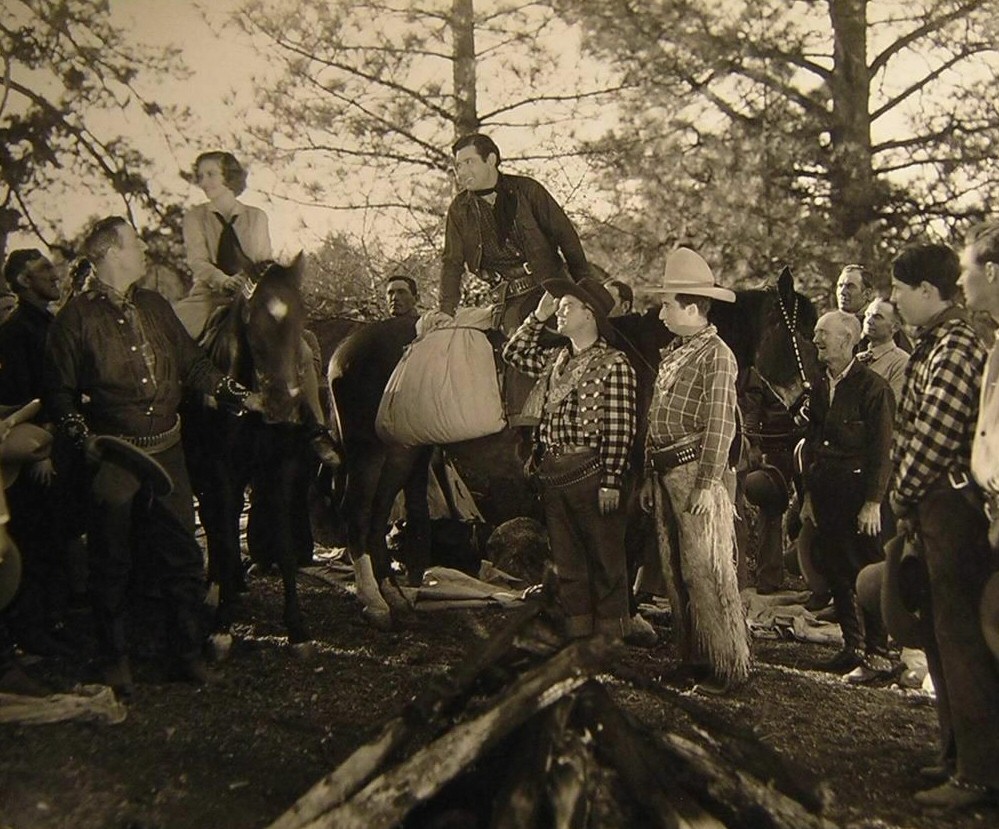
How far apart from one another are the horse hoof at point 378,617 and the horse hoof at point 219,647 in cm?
58

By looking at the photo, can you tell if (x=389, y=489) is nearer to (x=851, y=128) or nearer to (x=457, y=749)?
(x=457, y=749)

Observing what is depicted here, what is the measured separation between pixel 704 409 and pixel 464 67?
181 cm

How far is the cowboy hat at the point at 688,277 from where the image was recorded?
355cm

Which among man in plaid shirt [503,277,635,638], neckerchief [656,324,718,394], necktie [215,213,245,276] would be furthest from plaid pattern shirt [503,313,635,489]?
necktie [215,213,245,276]

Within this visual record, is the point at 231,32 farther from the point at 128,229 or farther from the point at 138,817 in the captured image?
the point at 138,817

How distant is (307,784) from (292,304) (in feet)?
6.34

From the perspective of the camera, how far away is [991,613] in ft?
8.52

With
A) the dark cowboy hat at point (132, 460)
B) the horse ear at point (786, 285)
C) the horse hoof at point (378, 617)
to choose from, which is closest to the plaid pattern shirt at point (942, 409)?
the horse ear at point (786, 285)

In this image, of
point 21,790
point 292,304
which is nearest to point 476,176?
point 292,304

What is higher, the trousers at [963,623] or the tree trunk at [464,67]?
the tree trunk at [464,67]

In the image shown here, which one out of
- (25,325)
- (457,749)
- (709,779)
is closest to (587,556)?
(709,779)

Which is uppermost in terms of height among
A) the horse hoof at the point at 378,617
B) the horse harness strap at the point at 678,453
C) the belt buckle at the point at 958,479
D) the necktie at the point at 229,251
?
the necktie at the point at 229,251

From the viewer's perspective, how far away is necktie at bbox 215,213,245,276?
4.11 m

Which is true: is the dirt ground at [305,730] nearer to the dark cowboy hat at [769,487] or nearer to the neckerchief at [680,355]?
the dark cowboy hat at [769,487]
